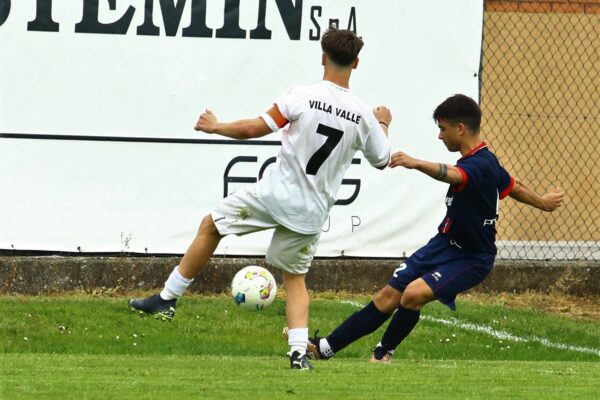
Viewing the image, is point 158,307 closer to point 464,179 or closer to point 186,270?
point 186,270

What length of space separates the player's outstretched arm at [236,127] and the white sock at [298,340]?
1132 mm

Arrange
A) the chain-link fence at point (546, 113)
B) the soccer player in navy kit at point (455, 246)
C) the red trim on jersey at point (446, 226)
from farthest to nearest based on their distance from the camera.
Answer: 1. the chain-link fence at point (546, 113)
2. the red trim on jersey at point (446, 226)
3. the soccer player in navy kit at point (455, 246)

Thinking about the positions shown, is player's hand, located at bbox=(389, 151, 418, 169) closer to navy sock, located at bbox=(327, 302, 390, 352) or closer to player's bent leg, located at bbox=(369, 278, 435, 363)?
player's bent leg, located at bbox=(369, 278, 435, 363)

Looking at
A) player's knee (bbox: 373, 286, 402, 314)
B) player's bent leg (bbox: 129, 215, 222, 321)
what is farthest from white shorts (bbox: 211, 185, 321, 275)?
player's knee (bbox: 373, 286, 402, 314)

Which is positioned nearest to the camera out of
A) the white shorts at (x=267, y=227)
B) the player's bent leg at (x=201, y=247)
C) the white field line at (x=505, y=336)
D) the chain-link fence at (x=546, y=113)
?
the white shorts at (x=267, y=227)

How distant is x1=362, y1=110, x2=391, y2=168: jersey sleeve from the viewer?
25.4 ft

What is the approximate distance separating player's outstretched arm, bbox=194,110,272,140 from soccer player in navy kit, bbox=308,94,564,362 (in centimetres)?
145

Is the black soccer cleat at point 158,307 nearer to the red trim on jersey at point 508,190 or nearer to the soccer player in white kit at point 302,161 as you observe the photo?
the soccer player in white kit at point 302,161

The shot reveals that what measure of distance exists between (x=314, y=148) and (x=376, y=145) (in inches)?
17.7

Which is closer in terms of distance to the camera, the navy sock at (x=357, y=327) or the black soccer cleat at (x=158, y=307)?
the black soccer cleat at (x=158, y=307)

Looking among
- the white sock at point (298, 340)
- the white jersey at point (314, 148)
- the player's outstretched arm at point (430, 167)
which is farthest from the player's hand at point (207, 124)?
the white sock at point (298, 340)

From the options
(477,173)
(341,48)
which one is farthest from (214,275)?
(341,48)

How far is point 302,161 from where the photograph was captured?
7.55 metres

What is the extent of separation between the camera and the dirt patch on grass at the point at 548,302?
38.6ft
